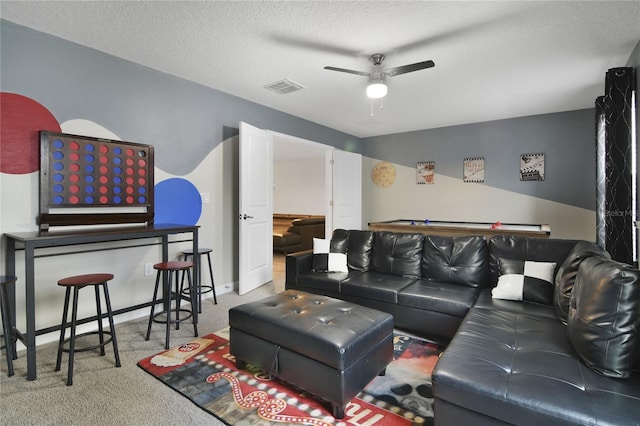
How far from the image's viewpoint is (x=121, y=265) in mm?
3156

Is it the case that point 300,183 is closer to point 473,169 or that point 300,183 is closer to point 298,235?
point 298,235

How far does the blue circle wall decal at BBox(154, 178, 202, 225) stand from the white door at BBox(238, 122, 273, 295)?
1.74ft

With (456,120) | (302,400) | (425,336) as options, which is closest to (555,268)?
(425,336)

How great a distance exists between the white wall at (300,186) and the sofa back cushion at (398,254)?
4674 millimetres

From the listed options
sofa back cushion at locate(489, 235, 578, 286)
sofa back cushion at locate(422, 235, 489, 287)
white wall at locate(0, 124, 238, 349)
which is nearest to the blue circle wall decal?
white wall at locate(0, 124, 238, 349)

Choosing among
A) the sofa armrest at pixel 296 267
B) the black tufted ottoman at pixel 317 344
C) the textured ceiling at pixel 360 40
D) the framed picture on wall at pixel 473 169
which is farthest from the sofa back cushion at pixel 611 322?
the framed picture on wall at pixel 473 169

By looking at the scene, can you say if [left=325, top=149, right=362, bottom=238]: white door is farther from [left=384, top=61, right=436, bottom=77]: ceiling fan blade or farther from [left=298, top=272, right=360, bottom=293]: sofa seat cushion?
[left=384, top=61, right=436, bottom=77]: ceiling fan blade

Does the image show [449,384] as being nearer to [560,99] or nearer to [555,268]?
[555,268]

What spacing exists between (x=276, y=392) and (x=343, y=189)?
4.55 m

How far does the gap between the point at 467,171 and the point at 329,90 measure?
3.16m

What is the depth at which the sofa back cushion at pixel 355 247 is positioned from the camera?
354 cm

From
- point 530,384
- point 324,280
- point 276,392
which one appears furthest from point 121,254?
point 530,384

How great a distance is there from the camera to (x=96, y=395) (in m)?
1.96

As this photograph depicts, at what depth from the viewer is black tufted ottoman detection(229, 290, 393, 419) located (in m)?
1.75
